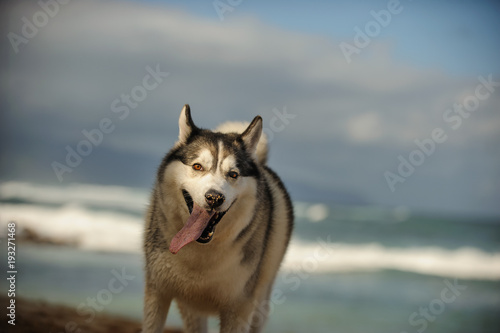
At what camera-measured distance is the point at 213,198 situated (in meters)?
3.96

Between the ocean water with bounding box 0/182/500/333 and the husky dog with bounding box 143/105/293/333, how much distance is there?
300 centimetres

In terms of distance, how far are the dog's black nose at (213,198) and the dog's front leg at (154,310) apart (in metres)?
1.09

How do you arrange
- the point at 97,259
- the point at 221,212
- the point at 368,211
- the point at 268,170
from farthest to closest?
the point at 368,211
the point at 97,259
the point at 268,170
the point at 221,212

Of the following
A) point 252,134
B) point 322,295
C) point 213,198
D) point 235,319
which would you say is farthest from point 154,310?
point 322,295

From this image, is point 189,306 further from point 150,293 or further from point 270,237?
point 270,237

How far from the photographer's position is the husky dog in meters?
4.16

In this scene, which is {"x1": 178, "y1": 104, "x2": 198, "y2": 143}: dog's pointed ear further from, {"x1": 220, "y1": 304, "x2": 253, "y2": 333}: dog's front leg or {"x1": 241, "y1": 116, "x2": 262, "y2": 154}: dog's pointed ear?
{"x1": 220, "y1": 304, "x2": 253, "y2": 333}: dog's front leg

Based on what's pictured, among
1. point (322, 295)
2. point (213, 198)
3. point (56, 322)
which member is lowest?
point (56, 322)

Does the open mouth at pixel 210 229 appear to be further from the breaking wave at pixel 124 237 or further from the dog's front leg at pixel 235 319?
the breaking wave at pixel 124 237

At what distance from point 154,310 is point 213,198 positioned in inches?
49.8

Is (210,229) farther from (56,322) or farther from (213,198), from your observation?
(56,322)

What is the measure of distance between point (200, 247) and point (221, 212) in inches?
17.2

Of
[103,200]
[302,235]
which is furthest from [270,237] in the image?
[103,200]

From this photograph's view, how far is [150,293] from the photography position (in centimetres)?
464
